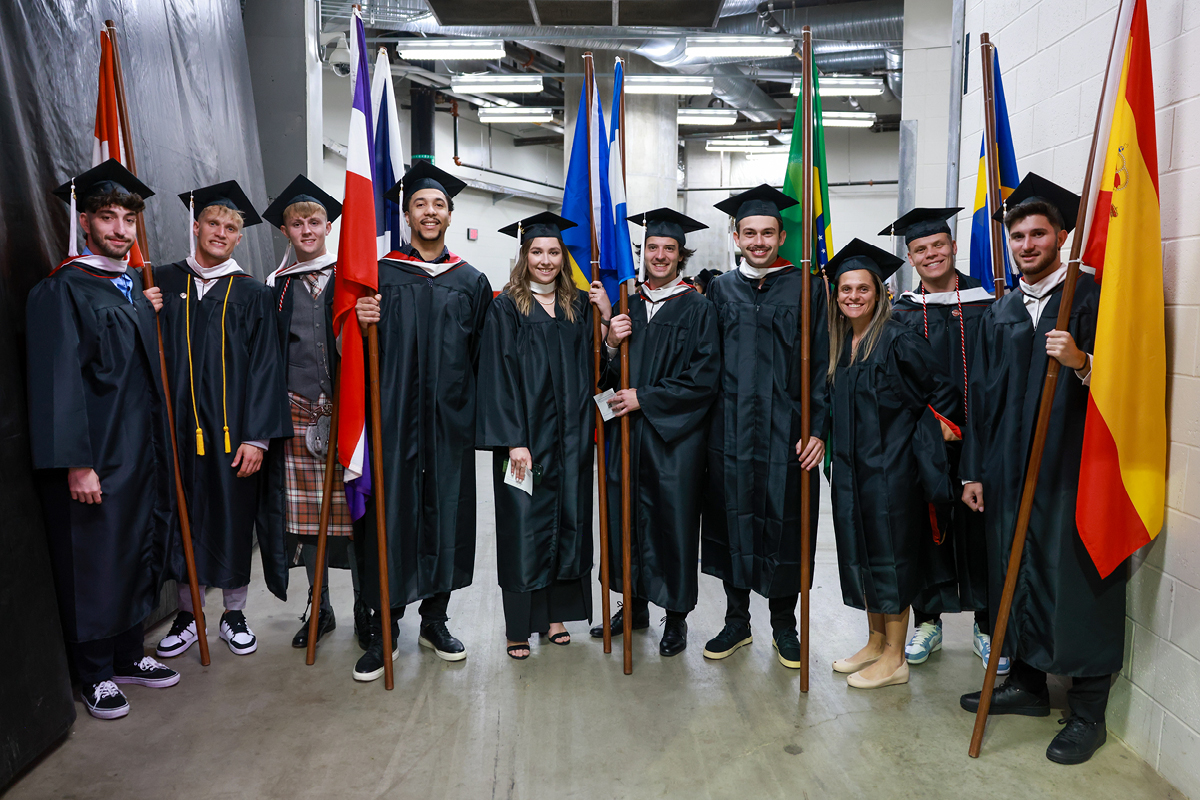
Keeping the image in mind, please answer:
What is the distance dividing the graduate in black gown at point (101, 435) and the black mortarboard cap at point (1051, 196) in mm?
2919

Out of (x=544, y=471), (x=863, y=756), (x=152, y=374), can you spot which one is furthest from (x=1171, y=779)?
(x=152, y=374)

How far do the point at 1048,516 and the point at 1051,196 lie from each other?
1005 millimetres

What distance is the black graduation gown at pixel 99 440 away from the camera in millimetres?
2441

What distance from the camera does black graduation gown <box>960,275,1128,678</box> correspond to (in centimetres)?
240

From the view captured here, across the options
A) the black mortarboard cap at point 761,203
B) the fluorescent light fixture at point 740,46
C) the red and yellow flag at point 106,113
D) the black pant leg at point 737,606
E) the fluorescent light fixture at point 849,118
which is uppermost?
the fluorescent light fixture at point 740,46

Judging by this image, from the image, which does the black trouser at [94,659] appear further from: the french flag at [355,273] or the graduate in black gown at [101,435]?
the french flag at [355,273]

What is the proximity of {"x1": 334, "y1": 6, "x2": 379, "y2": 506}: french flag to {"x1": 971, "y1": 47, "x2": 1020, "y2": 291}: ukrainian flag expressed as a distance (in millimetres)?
2289

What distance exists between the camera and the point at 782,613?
122 inches

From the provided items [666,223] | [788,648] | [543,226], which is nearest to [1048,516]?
[788,648]

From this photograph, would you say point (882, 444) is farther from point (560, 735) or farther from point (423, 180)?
point (423, 180)

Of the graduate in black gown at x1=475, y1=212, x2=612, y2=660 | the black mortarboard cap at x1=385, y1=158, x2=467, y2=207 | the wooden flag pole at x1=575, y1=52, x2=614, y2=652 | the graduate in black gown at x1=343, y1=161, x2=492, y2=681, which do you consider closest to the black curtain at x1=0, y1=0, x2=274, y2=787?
the graduate in black gown at x1=343, y1=161, x2=492, y2=681

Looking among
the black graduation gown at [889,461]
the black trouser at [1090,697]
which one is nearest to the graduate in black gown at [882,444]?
the black graduation gown at [889,461]

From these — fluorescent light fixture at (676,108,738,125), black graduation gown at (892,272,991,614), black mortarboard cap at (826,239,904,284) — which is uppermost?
fluorescent light fixture at (676,108,738,125)

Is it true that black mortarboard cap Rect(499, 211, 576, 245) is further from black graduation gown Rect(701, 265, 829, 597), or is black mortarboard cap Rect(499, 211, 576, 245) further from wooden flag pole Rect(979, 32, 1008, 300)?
wooden flag pole Rect(979, 32, 1008, 300)
